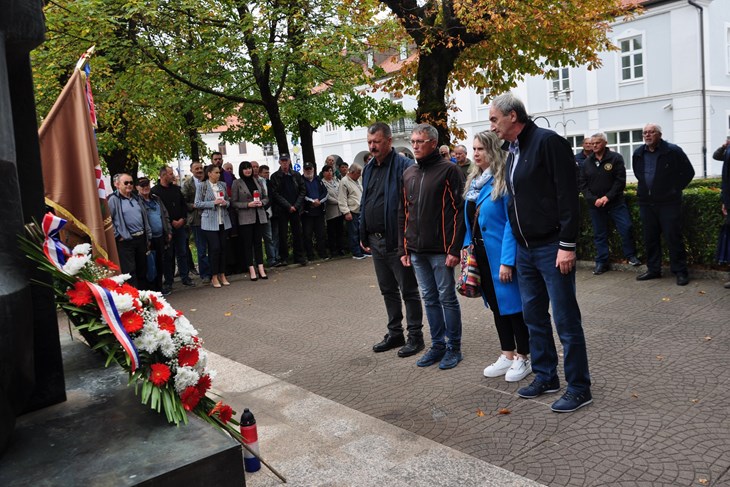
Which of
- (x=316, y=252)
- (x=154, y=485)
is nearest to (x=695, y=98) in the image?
(x=316, y=252)

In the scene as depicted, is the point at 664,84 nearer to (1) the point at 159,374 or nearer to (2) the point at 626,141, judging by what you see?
(2) the point at 626,141

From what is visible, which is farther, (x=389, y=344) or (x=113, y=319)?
(x=389, y=344)

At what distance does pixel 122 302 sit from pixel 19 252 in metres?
0.53

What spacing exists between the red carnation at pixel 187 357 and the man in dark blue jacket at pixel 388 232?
9.92 ft

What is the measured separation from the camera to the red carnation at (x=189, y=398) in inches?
125

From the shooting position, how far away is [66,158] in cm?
428

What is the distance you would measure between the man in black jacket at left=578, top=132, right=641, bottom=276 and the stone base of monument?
25.9ft

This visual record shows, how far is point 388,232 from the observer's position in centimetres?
612

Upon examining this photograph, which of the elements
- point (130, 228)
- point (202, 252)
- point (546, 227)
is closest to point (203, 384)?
point (546, 227)

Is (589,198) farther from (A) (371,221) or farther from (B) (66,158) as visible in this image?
(B) (66,158)

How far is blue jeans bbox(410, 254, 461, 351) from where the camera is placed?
5613 millimetres

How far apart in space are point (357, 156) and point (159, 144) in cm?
2762

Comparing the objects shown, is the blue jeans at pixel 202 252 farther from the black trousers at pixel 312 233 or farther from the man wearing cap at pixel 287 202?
the black trousers at pixel 312 233

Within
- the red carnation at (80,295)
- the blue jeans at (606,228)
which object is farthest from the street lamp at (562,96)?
the red carnation at (80,295)
